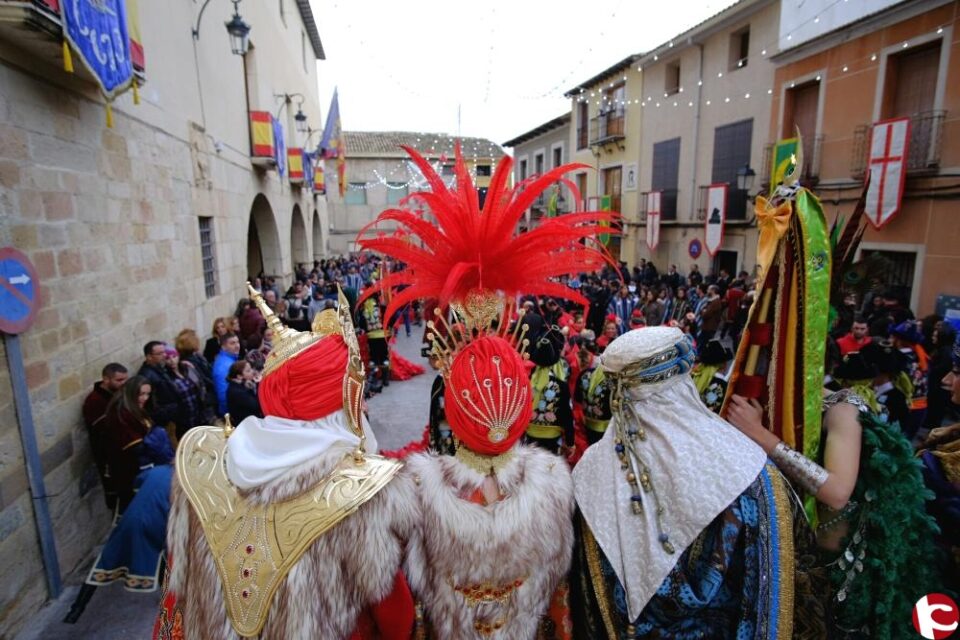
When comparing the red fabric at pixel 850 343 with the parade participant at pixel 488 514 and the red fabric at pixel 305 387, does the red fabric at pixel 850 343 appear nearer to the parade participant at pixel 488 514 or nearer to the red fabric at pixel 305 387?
the parade participant at pixel 488 514

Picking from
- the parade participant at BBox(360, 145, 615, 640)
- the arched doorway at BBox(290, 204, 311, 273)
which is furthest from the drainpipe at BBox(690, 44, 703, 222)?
the parade participant at BBox(360, 145, 615, 640)

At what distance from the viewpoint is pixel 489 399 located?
5.82 feet

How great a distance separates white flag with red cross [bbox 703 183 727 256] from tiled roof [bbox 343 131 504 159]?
65.0 ft

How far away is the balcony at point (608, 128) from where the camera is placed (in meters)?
20.3

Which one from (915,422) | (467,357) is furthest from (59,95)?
(915,422)

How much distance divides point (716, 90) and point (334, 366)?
1727cm

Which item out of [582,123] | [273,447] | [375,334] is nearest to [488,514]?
[273,447]

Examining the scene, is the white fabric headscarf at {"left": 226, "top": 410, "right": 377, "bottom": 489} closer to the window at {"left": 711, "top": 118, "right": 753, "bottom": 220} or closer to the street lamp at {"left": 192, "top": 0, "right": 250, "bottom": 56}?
the street lamp at {"left": 192, "top": 0, "right": 250, "bottom": 56}

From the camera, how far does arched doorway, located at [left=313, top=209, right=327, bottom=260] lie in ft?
79.6

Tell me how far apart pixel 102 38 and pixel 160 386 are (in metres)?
2.86

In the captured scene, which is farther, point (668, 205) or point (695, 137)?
point (668, 205)

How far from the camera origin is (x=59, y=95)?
400 cm

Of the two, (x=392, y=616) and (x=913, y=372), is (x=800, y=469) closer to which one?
(x=392, y=616)

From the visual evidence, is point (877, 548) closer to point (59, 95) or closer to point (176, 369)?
point (176, 369)
